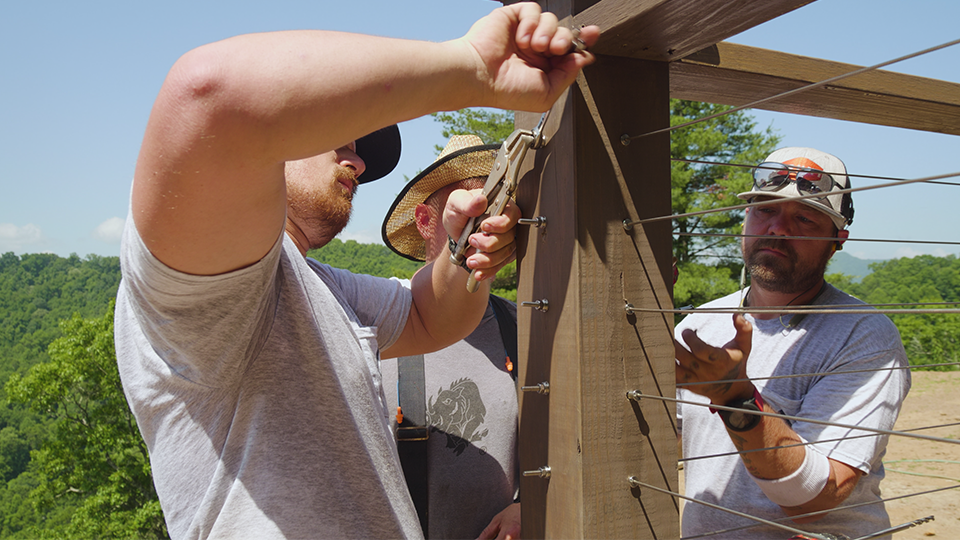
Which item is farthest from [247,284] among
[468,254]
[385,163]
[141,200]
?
[385,163]

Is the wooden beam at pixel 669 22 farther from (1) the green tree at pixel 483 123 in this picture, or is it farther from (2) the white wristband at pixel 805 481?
(1) the green tree at pixel 483 123

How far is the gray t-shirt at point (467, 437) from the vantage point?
2.10 meters

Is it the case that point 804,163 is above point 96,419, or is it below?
above

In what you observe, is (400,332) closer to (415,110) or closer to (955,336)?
(415,110)

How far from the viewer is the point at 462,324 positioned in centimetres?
177

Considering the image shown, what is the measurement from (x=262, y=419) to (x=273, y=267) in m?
0.32

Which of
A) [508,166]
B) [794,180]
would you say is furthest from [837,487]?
[508,166]

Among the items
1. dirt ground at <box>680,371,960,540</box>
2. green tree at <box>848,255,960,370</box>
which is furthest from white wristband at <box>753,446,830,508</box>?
green tree at <box>848,255,960,370</box>

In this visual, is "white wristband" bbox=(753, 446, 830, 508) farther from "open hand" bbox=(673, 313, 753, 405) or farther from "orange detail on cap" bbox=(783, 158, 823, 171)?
"orange detail on cap" bbox=(783, 158, 823, 171)

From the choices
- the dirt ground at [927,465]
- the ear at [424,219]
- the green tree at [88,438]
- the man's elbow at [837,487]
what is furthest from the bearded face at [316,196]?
the green tree at [88,438]

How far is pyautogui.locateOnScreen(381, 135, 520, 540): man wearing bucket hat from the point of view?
6.89 ft

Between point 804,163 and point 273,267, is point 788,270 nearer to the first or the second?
point 804,163

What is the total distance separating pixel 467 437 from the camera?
216cm

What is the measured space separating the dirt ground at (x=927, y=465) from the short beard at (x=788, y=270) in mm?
1887
